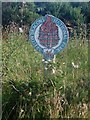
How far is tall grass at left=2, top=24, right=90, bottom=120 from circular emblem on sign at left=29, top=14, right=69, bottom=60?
17 cm

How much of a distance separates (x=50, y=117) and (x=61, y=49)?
2.56ft

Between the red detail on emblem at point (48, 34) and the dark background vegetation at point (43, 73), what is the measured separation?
0.23 meters

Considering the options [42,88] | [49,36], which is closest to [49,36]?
[49,36]

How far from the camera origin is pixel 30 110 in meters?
4.12

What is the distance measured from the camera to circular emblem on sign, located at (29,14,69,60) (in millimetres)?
4305

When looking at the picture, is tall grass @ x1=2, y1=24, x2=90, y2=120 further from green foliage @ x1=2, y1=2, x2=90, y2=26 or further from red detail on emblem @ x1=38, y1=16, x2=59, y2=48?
green foliage @ x1=2, y1=2, x2=90, y2=26

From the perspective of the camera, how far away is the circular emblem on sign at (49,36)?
14.1ft

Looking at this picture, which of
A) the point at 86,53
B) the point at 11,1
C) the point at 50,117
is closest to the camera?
the point at 50,117

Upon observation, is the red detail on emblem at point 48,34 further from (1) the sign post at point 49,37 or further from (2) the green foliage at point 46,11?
(2) the green foliage at point 46,11

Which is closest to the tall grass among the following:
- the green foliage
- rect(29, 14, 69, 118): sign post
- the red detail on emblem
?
rect(29, 14, 69, 118): sign post

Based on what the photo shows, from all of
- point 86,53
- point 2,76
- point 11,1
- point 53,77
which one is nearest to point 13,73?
point 2,76

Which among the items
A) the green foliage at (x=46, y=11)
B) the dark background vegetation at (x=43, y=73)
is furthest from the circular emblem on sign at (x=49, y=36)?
the green foliage at (x=46, y=11)

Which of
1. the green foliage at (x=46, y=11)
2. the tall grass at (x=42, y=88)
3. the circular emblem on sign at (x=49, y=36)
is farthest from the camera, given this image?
the green foliage at (x=46, y=11)

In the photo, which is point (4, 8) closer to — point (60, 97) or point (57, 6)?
point (57, 6)
